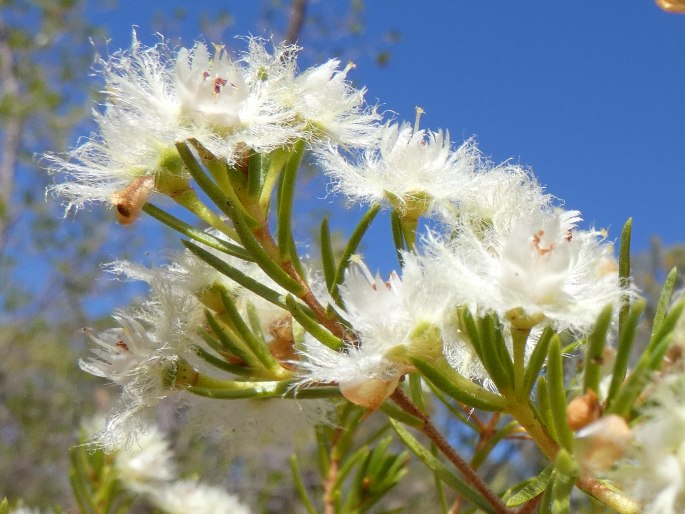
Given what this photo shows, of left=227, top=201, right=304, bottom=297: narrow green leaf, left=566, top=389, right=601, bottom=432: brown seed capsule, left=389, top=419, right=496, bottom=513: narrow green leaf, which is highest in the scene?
left=227, top=201, right=304, bottom=297: narrow green leaf

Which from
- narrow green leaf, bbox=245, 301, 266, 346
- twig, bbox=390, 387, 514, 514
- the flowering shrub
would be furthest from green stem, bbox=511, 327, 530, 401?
narrow green leaf, bbox=245, 301, 266, 346


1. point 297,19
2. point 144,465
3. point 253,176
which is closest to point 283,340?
point 253,176

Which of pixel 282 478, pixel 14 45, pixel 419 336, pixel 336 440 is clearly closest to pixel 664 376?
pixel 419 336

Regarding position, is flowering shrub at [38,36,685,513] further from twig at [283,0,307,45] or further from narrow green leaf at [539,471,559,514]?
twig at [283,0,307,45]

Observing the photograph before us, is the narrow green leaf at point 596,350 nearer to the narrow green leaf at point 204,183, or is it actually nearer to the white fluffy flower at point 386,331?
the white fluffy flower at point 386,331

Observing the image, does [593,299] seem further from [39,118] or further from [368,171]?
[39,118]

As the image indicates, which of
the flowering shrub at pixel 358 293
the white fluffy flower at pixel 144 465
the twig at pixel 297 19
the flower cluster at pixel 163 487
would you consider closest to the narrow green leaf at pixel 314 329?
the flowering shrub at pixel 358 293
